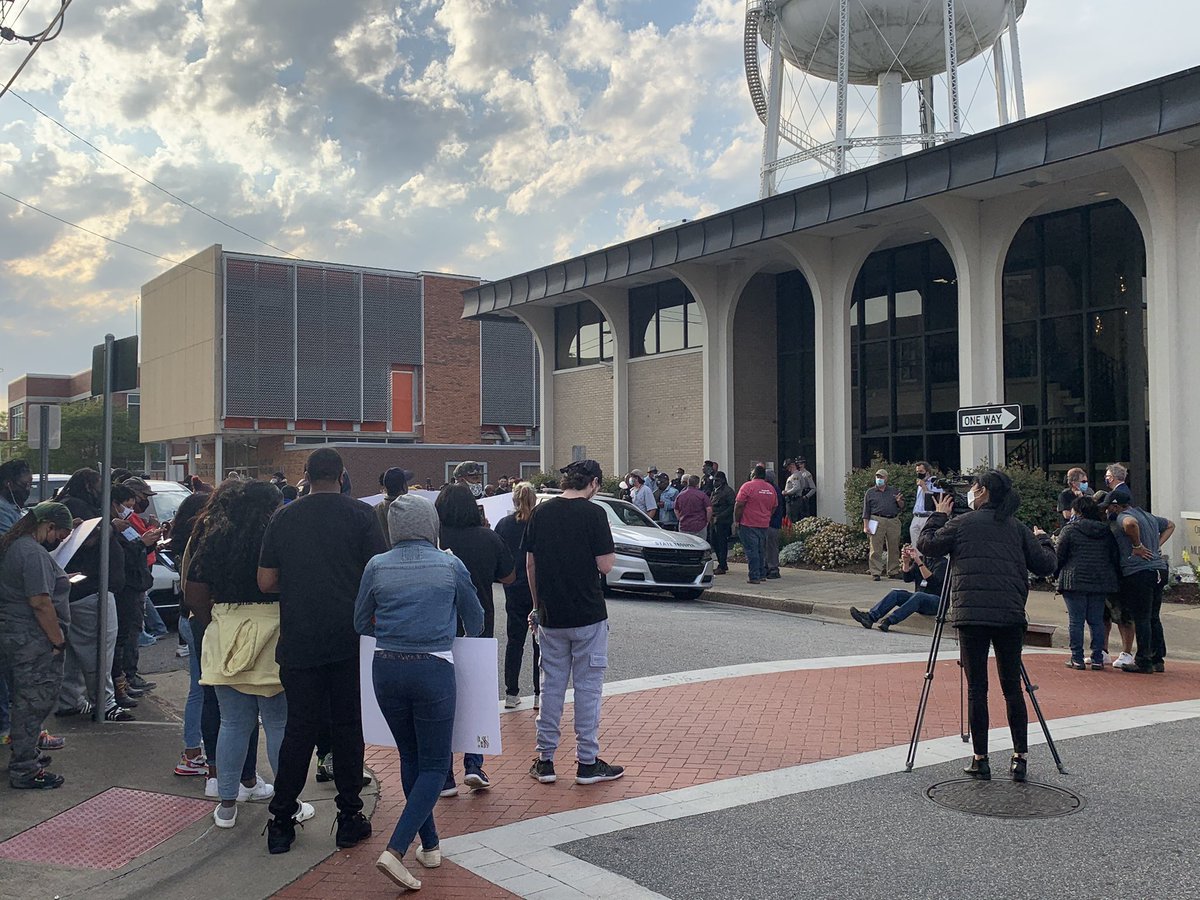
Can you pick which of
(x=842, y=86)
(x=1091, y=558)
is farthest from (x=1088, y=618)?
(x=842, y=86)

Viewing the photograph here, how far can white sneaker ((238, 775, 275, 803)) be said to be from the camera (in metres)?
5.83

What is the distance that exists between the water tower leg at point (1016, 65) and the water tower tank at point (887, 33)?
0.81 m

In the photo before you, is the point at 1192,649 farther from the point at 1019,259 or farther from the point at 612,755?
the point at 1019,259

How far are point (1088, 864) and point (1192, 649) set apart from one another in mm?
7229

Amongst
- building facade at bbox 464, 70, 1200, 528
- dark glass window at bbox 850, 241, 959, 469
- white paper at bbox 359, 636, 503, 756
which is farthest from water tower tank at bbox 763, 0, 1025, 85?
white paper at bbox 359, 636, 503, 756

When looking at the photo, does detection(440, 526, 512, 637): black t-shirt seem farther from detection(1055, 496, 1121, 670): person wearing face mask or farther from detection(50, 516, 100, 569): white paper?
detection(1055, 496, 1121, 670): person wearing face mask

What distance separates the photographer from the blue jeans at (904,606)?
1225cm

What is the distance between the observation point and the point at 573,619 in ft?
20.2

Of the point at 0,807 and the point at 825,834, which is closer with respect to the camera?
the point at 825,834

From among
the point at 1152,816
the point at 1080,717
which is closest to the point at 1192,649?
the point at 1080,717

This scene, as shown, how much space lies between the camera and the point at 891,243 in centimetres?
2216

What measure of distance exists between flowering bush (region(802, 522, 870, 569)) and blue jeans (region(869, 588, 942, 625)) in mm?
6200

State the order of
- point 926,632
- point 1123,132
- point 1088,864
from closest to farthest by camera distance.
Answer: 1. point 1088,864
2. point 926,632
3. point 1123,132

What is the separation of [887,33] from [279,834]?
25512mm
